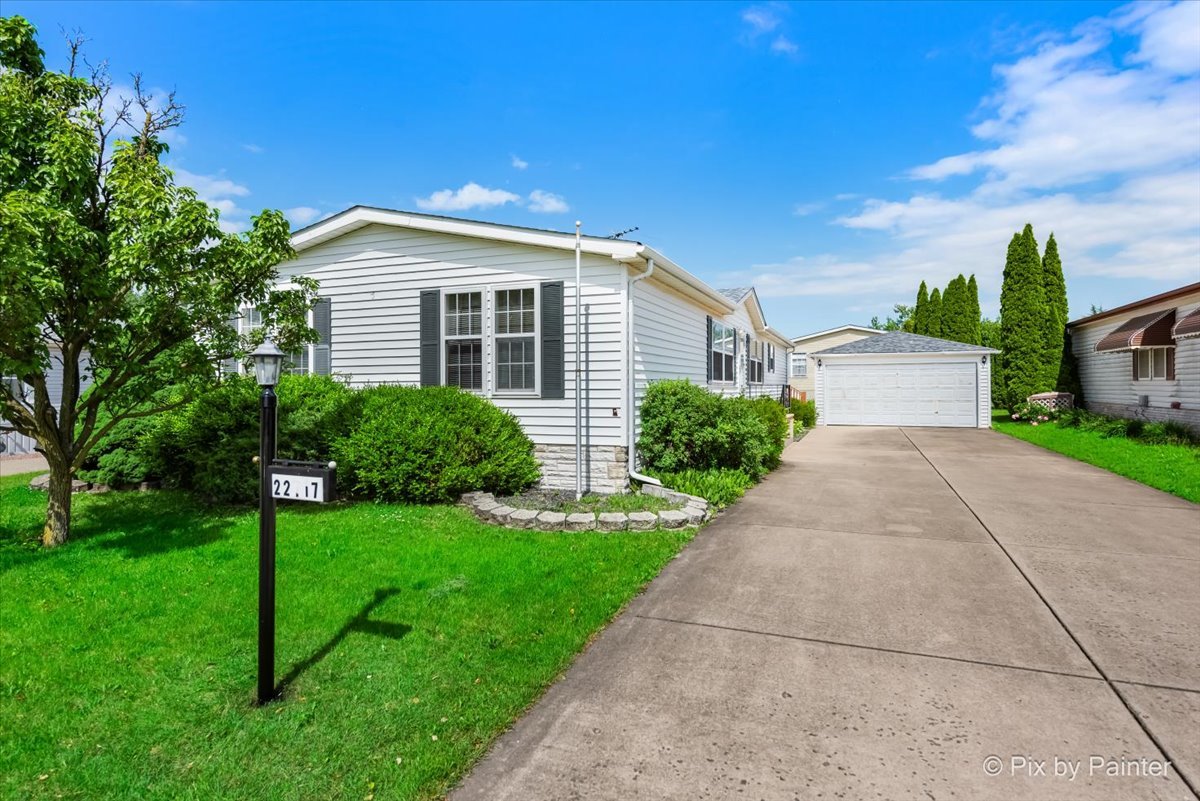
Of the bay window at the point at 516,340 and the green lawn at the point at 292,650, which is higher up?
the bay window at the point at 516,340

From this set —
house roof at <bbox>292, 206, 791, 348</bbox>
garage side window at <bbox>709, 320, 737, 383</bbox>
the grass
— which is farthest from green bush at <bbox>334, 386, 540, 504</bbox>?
the grass

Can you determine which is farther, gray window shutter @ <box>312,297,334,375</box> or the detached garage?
the detached garage

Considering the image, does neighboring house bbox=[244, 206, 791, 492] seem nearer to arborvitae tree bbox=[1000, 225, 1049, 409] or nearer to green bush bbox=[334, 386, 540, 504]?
green bush bbox=[334, 386, 540, 504]

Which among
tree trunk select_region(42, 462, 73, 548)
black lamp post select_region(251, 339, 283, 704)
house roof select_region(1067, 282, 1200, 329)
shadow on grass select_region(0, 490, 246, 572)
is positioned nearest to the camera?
black lamp post select_region(251, 339, 283, 704)

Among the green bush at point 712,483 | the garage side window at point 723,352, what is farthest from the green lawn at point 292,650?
the garage side window at point 723,352

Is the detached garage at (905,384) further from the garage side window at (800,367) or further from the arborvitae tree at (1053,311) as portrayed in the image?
the garage side window at (800,367)

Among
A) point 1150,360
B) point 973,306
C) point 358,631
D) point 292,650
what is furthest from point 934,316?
point 292,650

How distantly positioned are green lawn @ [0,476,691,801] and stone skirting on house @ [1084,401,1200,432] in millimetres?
15529

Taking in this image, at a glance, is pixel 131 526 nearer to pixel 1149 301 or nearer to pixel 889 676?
pixel 889 676

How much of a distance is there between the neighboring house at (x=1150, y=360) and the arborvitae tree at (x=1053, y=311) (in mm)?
1012

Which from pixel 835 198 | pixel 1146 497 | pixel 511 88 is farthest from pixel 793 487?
pixel 835 198

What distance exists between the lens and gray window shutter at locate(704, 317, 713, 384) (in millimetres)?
11748

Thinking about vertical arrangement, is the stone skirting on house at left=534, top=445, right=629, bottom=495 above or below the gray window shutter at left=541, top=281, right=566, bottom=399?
below

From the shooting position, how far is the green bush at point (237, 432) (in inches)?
278
